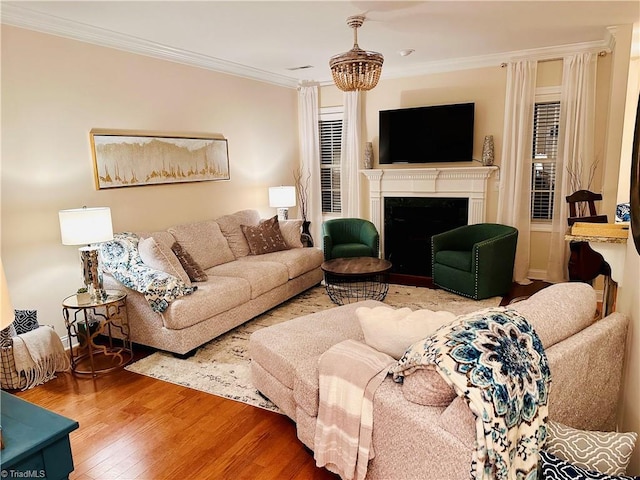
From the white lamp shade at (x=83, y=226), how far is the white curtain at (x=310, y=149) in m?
3.57

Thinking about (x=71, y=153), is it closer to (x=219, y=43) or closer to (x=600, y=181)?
(x=219, y=43)

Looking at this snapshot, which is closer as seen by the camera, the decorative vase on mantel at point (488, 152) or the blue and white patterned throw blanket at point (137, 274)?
the blue and white patterned throw blanket at point (137, 274)

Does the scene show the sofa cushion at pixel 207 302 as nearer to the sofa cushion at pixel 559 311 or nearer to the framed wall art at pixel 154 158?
the framed wall art at pixel 154 158

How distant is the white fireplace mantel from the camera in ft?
17.6

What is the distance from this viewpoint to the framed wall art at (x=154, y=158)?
390 centimetres

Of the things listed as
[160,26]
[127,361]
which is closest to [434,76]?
[160,26]

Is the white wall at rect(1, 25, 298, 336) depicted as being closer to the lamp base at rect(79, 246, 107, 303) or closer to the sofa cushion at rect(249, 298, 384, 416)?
the lamp base at rect(79, 246, 107, 303)

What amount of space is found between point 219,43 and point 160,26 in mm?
682

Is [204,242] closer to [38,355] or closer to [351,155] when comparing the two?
[38,355]

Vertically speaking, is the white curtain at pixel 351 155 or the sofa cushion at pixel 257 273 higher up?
the white curtain at pixel 351 155

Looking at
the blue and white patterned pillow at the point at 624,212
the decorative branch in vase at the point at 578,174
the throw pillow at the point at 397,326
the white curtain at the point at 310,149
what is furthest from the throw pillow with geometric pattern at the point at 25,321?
the decorative branch in vase at the point at 578,174

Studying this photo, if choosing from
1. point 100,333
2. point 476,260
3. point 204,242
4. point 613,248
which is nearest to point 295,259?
point 204,242

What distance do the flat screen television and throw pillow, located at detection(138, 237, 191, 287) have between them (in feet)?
10.7

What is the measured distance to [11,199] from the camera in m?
3.25
